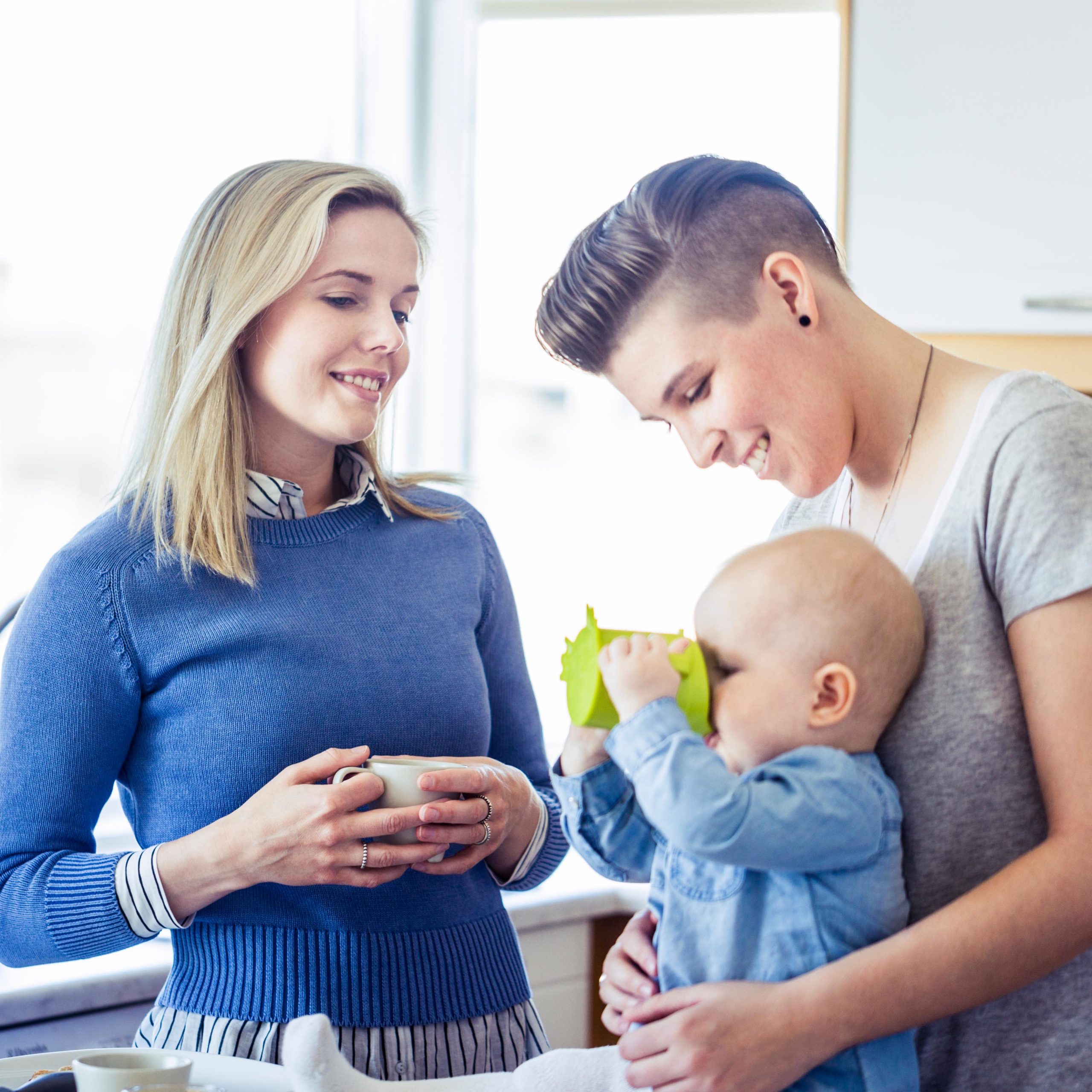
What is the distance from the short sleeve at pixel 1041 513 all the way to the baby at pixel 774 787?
0.09 metres

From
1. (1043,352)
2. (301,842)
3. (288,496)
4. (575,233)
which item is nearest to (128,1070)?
(301,842)

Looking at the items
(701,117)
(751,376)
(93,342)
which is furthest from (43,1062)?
(701,117)

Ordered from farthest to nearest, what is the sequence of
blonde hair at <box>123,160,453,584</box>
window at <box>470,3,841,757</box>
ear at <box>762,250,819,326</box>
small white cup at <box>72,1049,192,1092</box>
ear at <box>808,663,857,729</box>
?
window at <box>470,3,841,757</box>
blonde hair at <box>123,160,453,584</box>
ear at <box>762,250,819,326</box>
ear at <box>808,663,857,729</box>
small white cup at <box>72,1049,192,1092</box>

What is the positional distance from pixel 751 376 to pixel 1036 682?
350 millimetres

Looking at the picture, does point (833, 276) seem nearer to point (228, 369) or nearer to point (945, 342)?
point (228, 369)

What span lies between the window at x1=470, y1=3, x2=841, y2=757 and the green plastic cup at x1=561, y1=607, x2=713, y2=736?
117cm

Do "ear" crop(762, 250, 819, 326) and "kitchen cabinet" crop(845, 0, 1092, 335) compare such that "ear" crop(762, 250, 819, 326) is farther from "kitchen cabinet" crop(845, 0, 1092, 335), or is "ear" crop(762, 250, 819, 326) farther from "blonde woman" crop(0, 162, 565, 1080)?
"kitchen cabinet" crop(845, 0, 1092, 335)

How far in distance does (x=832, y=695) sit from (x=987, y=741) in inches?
4.8

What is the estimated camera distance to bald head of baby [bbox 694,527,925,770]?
0.89 meters

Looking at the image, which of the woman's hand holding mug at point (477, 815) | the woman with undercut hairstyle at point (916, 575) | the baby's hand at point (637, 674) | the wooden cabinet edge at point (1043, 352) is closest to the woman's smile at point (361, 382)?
the woman with undercut hairstyle at point (916, 575)

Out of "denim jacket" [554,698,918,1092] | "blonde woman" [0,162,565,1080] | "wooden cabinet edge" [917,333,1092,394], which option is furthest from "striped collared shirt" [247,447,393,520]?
"wooden cabinet edge" [917,333,1092,394]

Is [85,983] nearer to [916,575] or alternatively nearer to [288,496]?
[288,496]

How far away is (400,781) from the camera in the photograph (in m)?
1.05

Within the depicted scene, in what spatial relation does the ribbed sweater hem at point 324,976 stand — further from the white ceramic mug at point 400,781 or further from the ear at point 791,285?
the ear at point 791,285
